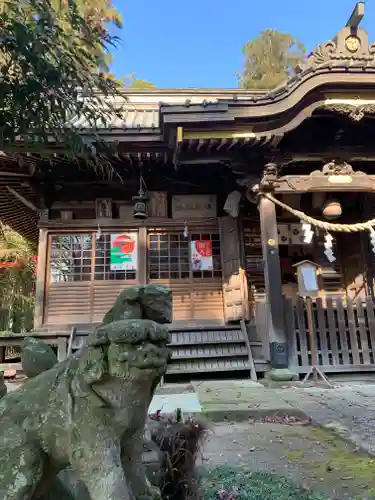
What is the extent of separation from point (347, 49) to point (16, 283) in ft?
57.3

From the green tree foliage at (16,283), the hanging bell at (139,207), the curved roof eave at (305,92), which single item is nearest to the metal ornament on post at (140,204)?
the hanging bell at (139,207)

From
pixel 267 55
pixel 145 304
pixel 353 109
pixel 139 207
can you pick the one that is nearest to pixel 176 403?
pixel 145 304

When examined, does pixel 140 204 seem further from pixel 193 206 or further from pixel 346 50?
pixel 346 50

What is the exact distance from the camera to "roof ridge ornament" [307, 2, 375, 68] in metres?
7.27

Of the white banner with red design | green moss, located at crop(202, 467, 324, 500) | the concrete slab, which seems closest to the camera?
green moss, located at crop(202, 467, 324, 500)

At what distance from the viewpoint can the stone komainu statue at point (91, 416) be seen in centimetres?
110

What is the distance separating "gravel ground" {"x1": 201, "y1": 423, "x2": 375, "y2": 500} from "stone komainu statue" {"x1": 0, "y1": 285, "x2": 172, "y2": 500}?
175 centimetres

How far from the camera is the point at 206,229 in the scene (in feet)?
30.7

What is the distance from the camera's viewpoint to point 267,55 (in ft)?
75.7

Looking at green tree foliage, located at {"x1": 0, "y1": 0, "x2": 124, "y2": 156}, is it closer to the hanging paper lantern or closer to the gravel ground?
the gravel ground

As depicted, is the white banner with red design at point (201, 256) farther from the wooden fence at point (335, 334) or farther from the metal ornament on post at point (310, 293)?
the metal ornament on post at point (310, 293)

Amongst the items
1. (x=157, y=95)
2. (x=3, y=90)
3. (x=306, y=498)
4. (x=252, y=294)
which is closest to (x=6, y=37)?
(x=3, y=90)

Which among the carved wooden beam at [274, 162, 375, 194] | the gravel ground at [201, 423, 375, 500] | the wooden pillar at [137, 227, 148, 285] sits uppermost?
the carved wooden beam at [274, 162, 375, 194]

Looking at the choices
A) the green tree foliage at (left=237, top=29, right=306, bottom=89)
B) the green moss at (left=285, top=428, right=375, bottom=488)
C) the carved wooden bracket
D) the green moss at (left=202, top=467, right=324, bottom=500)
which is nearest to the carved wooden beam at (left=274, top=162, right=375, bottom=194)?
the carved wooden bracket
